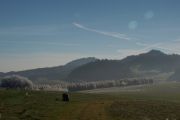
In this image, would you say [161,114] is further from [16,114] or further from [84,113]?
[16,114]

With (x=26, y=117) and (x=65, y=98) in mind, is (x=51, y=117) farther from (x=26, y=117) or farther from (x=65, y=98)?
(x=65, y=98)

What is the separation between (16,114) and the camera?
61188 mm

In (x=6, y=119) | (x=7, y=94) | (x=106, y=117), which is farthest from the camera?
(x=7, y=94)

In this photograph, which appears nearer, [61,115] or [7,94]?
[61,115]

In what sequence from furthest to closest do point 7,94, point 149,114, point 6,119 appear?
point 7,94
point 149,114
point 6,119

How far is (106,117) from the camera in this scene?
59.2m

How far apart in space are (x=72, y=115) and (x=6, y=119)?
10.7 m

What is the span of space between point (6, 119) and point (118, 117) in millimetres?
17517

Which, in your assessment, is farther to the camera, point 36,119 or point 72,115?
point 72,115

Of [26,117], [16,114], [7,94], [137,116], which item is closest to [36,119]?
[26,117]

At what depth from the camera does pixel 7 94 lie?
97.8 meters

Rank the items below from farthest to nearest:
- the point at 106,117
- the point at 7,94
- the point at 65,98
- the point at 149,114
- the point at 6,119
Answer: the point at 7,94, the point at 65,98, the point at 149,114, the point at 106,117, the point at 6,119

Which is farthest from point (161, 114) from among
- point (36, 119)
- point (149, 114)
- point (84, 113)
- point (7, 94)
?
point (7, 94)

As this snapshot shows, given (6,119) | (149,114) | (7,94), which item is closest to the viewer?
(6,119)
